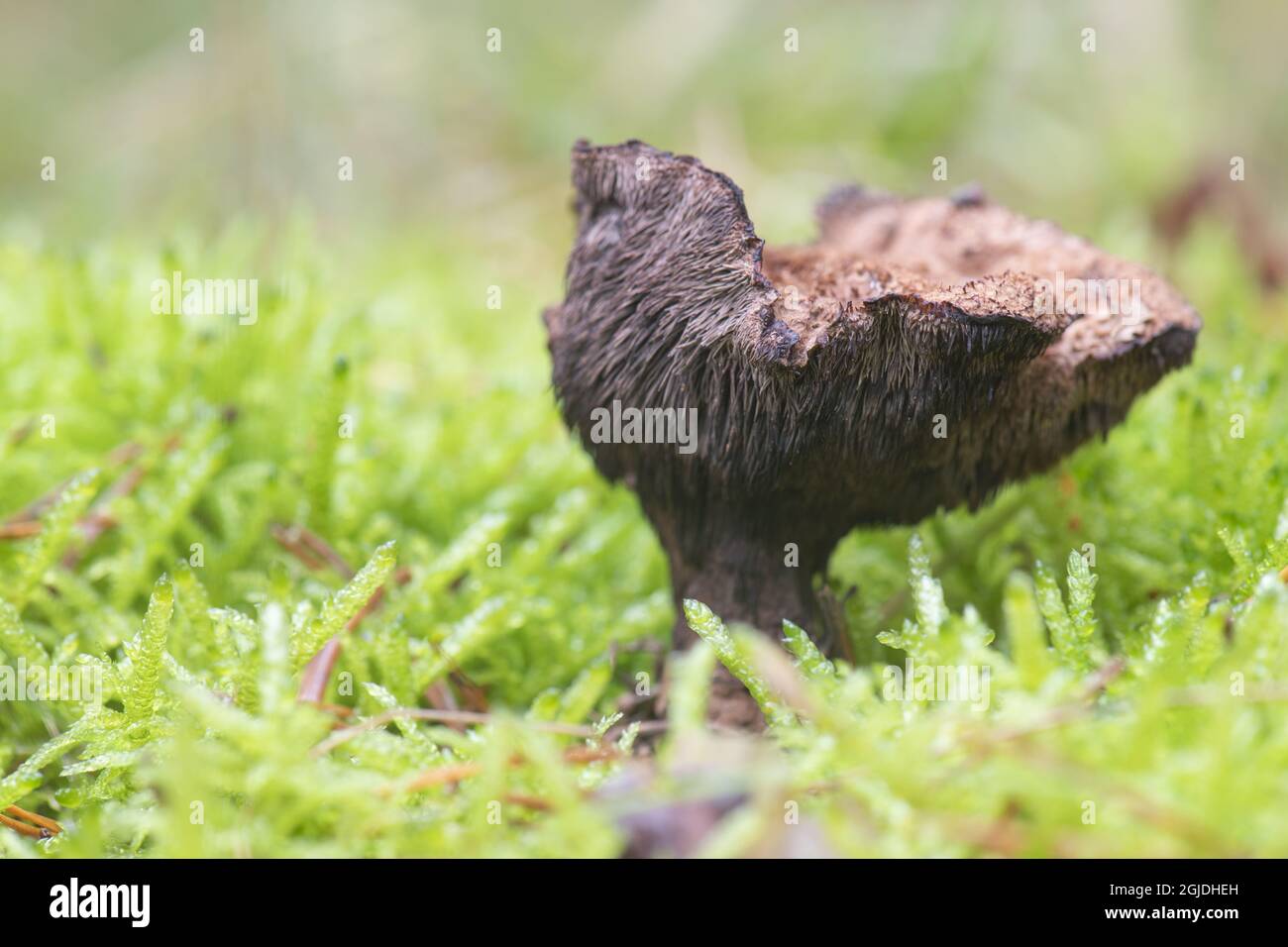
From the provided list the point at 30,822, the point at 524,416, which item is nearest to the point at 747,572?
the point at 30,822

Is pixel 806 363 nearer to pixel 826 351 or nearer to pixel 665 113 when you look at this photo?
pixel 826 351

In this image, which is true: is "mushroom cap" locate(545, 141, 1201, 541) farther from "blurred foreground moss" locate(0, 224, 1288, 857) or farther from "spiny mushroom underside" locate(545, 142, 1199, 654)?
"blurred foreground moss" locate(0, 224, 1288, 857)

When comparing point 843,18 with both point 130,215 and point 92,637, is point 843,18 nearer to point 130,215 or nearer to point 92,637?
point 130,215

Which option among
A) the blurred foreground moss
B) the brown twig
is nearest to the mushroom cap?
the blurred foreground moss

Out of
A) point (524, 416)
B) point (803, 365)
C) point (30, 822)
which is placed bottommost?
point (30, 822)

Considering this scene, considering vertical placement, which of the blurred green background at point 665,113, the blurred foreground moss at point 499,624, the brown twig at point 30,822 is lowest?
the brown twig at point 30,822

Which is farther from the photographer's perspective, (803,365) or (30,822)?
(30,822)

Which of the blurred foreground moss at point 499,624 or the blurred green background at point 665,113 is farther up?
the blurred green background at point 665,113

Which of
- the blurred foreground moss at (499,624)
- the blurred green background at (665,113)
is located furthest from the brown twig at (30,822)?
the blurred green background at (665,113)

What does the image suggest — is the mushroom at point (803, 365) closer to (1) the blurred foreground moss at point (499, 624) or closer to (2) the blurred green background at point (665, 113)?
(1) the blurred foreground moss at point (499, 624)
